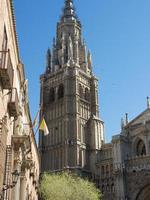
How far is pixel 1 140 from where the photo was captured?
12.8 meters

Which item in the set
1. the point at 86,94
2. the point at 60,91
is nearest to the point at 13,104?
Answer: the point at 60,91

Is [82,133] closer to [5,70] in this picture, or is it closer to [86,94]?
[86,94]

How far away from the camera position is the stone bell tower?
181ft

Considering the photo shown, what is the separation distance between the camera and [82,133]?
5725 cm

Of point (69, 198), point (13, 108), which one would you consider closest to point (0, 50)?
point (13, 108)

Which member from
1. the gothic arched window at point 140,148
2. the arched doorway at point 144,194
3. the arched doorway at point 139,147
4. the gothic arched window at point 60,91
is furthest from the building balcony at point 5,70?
the gothic arched window at point 60,91

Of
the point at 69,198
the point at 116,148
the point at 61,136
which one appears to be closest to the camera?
the point at 69,198

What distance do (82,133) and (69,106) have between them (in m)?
5.09

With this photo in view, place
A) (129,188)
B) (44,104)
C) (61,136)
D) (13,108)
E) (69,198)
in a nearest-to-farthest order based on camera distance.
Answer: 1. (13,108)
2. (69,198)
3. (129,188)
4. (61,136)
5. (44,104)

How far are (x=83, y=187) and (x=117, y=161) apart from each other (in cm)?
1011

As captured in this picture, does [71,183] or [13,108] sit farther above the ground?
[13,108]

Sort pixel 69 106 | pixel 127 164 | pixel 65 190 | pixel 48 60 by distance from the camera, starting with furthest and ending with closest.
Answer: pixel 48 60, pixel 69 106, pixel 127 164, pixel 65 190

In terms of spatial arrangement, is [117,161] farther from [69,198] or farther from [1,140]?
[1,140]

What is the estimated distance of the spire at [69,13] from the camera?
7219cm
